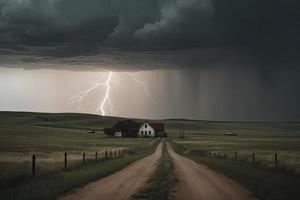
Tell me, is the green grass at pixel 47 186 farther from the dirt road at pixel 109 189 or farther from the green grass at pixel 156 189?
the green grass at pixel 156 189

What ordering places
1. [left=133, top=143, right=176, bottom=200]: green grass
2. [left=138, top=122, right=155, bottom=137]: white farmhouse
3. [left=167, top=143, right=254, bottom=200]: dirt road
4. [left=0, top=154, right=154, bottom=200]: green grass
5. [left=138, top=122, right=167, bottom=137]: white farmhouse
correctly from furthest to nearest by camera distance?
[left=138, top=122, right=167, bottom=137]: white farmhouse, [left=138, top=122, right=155, bottom=137]: white farmhouse, [left=167, top=143, right=254, bottom=200]: dirt road, [left=133, top=143, right=176, bottom=200]: green grass, [left=0, top=154, right=154, bottom=200]: green grass

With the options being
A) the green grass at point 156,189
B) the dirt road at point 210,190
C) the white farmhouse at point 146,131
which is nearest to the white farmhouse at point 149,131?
the white farmhouse at point 146,131

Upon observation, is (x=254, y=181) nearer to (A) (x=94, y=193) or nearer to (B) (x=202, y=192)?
(B) (x=202, y=192)

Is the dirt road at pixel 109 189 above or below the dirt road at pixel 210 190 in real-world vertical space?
above

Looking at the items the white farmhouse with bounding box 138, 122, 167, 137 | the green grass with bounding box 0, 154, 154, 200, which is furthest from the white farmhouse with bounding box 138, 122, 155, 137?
the green grass with bounding box 0, 154, 154, 200

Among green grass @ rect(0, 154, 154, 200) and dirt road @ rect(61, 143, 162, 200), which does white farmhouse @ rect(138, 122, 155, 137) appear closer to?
green grass @ rect(0, 154, 154, 200)

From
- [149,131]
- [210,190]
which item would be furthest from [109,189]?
[149,131]

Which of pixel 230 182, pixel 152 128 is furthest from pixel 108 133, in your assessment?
pixel 230 182

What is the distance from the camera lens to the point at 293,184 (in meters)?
23.0

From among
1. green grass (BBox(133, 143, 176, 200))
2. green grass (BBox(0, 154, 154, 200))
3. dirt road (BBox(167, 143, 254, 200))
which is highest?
green grass (BBox(0, 154, 154, 200))

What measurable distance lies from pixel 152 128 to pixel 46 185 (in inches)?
6489

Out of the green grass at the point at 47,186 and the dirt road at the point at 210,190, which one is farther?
the dirt road at the point at 210,190

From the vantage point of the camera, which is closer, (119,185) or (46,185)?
(46,185)

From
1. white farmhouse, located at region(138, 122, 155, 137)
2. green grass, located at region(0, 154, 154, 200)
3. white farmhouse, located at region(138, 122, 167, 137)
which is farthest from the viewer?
white farmhouse, located at region(138, 122, 167, 137)
